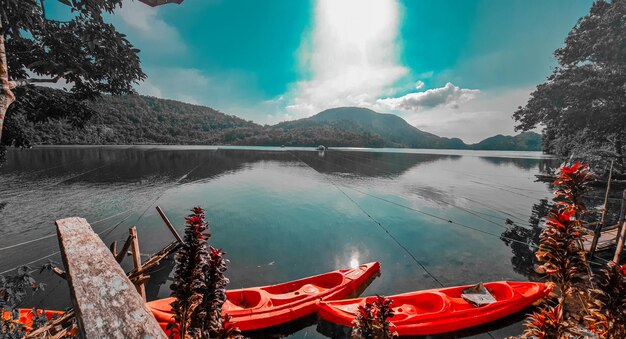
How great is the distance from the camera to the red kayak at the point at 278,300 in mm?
9062

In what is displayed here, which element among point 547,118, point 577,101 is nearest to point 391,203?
point 577,101

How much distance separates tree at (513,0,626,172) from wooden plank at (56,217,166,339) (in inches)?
1518

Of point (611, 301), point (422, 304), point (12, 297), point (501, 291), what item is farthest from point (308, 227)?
point (611, 301)

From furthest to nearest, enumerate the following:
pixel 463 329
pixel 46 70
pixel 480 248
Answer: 1. pixel 480 248
2. pixel 463 329
3. pixel 46 70

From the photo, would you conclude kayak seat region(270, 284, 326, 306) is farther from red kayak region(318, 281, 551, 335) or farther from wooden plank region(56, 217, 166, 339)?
wooden plank region(56, 217, 166, 339)

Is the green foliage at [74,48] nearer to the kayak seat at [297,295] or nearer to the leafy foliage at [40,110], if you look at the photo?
the leafy foliage at [40,110]

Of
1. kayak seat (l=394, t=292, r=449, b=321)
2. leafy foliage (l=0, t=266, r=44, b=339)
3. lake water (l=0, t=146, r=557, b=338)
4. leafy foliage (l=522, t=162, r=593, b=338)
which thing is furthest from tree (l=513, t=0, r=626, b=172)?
leafy foliage (l=0, t=266, r=44, b=339)

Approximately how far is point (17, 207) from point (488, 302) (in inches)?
1587

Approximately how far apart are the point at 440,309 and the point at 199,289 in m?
9.60

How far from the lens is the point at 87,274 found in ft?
5.99

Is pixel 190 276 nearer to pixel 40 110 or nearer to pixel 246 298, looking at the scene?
pixel 246 298

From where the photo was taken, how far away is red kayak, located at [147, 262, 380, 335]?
9062 mm

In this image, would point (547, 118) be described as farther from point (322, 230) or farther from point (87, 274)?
point (87, 274)

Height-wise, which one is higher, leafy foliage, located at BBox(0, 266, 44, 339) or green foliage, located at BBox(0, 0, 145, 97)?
green foliage, located at BBox(0, 0, 145, 97)
